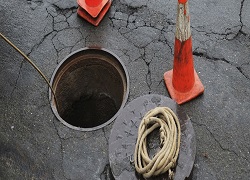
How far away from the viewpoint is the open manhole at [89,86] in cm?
466

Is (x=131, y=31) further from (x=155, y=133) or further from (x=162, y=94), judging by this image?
(x=155, y=133)

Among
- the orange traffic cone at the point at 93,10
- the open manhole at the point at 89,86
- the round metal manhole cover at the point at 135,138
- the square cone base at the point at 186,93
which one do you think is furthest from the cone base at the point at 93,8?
the round metal manhole cover at the point at 135,138

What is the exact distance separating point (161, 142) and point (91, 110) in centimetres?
182

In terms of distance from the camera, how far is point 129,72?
4.54 meters

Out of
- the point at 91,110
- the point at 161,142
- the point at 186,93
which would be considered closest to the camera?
the point at 161,142

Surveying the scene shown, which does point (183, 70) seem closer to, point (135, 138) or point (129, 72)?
point (129, 72)

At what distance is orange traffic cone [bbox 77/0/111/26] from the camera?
4.84 meters

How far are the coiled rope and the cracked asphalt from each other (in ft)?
1.78

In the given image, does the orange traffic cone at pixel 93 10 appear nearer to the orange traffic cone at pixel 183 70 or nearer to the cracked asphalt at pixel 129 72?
the cracked asphalt at pixel 129 72

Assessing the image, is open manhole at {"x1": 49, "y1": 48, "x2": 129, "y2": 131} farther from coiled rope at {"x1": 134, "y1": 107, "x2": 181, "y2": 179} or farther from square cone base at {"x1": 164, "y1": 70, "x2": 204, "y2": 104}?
coiled rope at {"x1": 134, "y1": 107, "x2": 181, "y2": 179}

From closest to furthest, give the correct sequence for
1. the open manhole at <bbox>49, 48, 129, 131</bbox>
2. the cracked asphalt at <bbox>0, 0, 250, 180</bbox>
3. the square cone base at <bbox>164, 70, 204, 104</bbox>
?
the cracked asphalt at <bbox>0, 0, 250, 180</bbox> < the square cone base at <bbox>164, 70, 204, 104</bbox> < the open manhole at <bbox>49, 48, 129, 131</bbox>

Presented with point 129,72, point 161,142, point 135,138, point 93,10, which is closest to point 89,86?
point 129,72

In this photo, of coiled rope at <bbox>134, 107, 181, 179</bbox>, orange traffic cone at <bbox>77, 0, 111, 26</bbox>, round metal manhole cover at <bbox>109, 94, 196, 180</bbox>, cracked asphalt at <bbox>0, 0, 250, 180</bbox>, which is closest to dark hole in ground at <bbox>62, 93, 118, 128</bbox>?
cracked asphalt at <bbox>0, 0, 250, 180</bbox>

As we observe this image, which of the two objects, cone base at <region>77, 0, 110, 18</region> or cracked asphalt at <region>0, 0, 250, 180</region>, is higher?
cone base at <region>77, 0, 110, 18</region>
